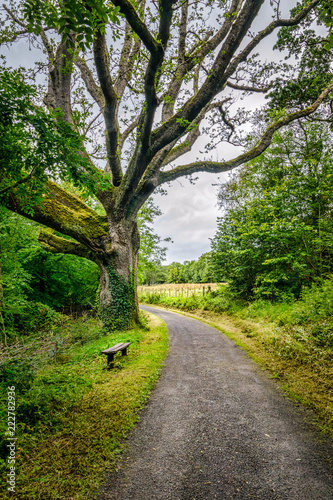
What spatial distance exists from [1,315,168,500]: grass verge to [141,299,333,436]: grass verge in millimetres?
2877

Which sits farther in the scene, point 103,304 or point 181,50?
point 103,304

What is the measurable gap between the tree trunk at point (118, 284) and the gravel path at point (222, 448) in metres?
3.84

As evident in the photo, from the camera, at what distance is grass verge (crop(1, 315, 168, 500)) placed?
2.23 m

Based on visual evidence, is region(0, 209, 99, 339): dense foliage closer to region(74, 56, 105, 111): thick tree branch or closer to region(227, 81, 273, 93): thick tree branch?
Result: region(74, 56, 105, 111): thick tree branch

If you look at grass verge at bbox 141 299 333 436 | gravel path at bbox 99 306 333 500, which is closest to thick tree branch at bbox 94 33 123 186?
gravel path at bbox 99 306 333 500

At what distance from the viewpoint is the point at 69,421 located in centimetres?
315

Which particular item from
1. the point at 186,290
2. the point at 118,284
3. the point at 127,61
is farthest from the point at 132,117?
the point at 186,290

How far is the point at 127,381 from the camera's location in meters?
4.52

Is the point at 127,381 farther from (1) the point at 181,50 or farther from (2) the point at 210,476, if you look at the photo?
(1) the point at 181,50

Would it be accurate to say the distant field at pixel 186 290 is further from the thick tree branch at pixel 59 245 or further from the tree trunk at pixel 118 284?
the thick tree branch at pixel 59 245

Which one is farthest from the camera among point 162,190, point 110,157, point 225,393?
point 162,190

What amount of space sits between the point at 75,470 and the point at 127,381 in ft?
7.10

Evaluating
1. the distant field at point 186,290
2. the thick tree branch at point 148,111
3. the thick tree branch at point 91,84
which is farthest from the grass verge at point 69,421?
the distant field at point 186,290

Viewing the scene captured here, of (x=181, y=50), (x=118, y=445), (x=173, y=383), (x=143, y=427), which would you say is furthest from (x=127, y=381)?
(x=181, y=50)
